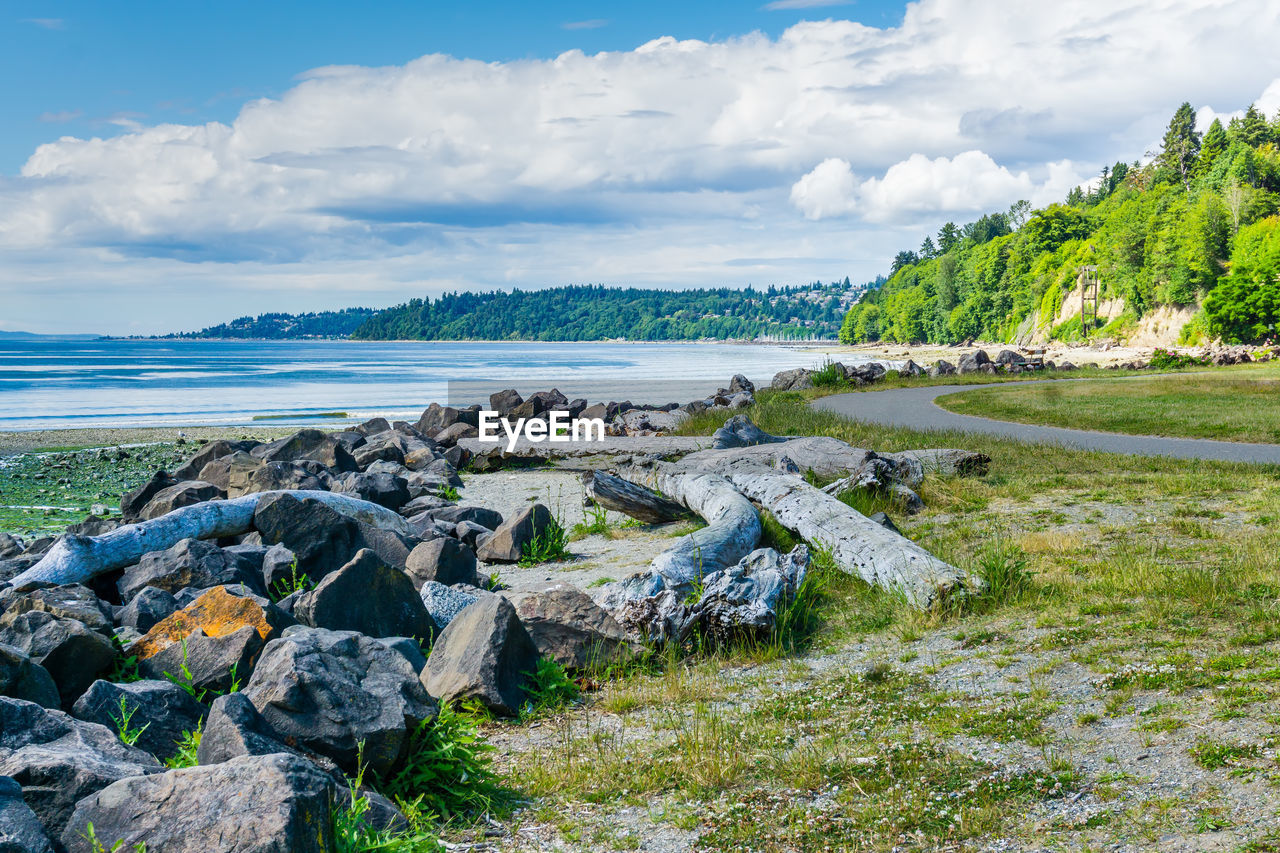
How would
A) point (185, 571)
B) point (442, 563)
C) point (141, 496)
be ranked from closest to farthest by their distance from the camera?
point (185, 571), point (442, 563), point (141, 496)

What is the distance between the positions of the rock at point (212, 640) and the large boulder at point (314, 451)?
434 inches

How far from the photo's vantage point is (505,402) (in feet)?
91.1

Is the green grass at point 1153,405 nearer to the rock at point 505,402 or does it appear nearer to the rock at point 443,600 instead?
the rock at point 505,402

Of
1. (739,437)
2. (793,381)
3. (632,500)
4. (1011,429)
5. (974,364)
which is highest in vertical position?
(974,364)

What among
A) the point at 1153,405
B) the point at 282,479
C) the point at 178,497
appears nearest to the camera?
the point at 178,497

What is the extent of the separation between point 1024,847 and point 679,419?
21.0 metres

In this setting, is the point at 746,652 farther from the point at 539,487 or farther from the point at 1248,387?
the point at 1248,387

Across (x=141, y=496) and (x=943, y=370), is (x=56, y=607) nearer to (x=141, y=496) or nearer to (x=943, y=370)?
(x=141, y=496)

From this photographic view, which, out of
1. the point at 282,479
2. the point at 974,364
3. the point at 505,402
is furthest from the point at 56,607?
the point at 974,364

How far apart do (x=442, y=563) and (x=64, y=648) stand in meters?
3.49

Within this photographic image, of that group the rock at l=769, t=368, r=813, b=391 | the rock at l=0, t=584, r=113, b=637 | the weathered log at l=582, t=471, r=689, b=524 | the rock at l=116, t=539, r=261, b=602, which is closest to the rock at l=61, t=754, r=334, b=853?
the rock at l=0, t=584, r=113, b=637

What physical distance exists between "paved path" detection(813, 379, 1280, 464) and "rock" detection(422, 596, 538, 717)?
1347 cm

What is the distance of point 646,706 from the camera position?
5883 mm

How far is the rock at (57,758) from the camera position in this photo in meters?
3.38
